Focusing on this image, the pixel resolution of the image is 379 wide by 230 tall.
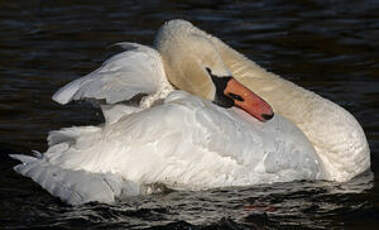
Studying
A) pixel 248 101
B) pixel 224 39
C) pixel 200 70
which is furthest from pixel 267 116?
pixel 224 39

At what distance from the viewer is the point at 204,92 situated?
9086mm

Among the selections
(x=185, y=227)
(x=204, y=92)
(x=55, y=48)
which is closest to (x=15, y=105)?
(x=55, y=48)

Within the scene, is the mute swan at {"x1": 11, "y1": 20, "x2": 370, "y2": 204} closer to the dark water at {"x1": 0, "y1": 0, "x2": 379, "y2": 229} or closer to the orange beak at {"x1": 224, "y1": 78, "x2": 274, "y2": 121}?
the orange beak at {"x1": 224, "y1": 78, "x2": 274, "y2": 121}

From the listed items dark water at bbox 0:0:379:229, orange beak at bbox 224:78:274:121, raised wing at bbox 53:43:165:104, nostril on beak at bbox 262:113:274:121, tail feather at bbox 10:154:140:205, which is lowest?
dark water at bbox 0:0:379:229

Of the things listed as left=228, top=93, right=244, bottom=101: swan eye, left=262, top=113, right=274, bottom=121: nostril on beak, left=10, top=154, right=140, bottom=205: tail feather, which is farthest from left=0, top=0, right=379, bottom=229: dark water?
left=228, top=93, right=244, bottom=101: swan eye

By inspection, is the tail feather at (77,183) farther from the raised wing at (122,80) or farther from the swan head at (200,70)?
the swan head at (200,70)

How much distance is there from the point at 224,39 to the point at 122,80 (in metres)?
5.60

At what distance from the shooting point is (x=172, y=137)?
27.6 ft

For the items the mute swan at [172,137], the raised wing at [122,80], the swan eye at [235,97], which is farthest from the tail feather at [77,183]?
the swan eye at [235,97]

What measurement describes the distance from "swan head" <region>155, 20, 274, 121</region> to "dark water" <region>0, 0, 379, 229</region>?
73 cm

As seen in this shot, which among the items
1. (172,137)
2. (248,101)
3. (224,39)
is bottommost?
(224,39)

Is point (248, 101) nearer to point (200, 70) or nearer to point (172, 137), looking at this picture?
point (200, 70)

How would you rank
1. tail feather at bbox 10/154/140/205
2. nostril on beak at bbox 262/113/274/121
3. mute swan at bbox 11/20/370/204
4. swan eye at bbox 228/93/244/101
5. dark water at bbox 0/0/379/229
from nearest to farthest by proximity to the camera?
tail feather at bbox 10/154/140/205 → dark water at bbox 0/0/379/229 → mute swan at bbox 11/20/370/204 → nostril on beak at bbox 262/113/274/121 → swan eye at bbox 228/93/244/101

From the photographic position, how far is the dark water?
811 cm
